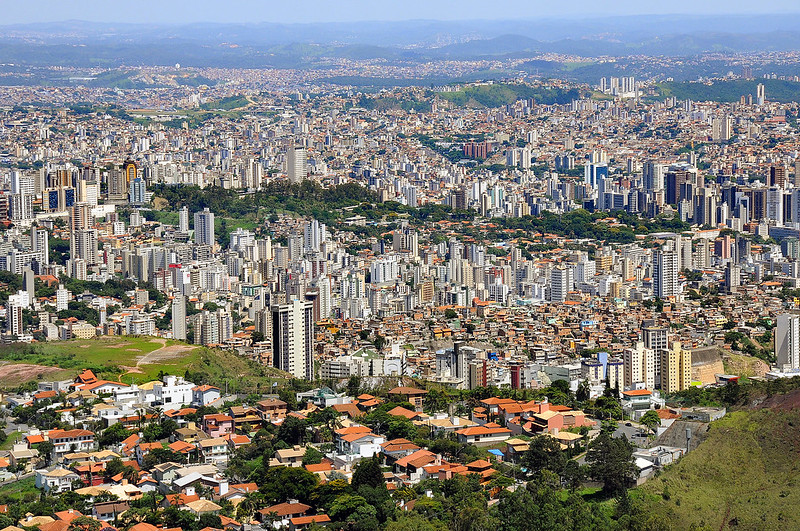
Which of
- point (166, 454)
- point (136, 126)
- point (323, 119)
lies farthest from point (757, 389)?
point (323, 119)

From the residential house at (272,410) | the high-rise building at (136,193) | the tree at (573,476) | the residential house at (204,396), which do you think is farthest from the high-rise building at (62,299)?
the tree at (573,476)

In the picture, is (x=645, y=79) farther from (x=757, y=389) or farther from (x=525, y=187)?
(x=757, y=389)

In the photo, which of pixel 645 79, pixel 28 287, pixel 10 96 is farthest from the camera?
pixel 645 79

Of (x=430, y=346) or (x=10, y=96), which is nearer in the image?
(x=430, y=346)

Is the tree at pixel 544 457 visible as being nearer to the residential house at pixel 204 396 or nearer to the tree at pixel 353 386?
the tree at pixel 353 386

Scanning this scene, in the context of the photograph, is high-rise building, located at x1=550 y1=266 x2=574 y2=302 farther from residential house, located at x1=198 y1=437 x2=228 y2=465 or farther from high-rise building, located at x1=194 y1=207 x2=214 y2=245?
residential house, located at x1=198 y1=437 x2=228 y2=465

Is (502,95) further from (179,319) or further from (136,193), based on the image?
(179,319)

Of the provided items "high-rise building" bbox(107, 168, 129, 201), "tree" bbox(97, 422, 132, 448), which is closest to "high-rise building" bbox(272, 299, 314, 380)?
"tree" bbox(97, 422, 132, 448)

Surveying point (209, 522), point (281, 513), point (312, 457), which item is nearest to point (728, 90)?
point (312, 457)
